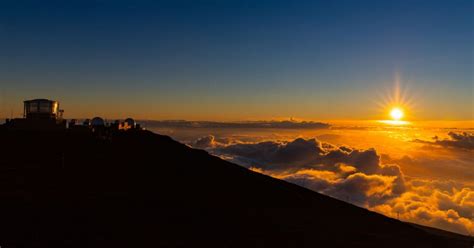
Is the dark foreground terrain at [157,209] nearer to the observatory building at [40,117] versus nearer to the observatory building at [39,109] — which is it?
the observatory building at [40,117]

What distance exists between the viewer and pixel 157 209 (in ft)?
64.2

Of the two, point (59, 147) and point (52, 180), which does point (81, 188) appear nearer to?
point (52, 180)

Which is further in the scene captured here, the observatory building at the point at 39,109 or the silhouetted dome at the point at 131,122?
the silhouetted dome at the point at 131,122

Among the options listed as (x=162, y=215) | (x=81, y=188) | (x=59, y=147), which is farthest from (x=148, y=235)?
(x=59, y=147)

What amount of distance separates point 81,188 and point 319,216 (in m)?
15.5

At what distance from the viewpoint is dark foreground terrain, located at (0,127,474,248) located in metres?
15.5

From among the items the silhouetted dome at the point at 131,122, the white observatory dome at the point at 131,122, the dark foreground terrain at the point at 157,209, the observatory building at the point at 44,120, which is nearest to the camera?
the dark foreground terrain at the point at 157,209

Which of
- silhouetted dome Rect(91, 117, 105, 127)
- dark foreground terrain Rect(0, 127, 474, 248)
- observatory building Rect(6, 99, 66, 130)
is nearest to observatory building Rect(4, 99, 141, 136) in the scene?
observatory building Rect(6, 99, 66, 130)

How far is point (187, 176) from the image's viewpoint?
31.8 m

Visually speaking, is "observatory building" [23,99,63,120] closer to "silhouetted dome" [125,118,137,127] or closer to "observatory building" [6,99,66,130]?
"observatory building" [6,99,66,130]

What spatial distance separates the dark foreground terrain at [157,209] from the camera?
1548cm

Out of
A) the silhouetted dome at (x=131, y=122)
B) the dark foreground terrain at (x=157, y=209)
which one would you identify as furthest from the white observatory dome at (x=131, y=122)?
the dark foreground terrain at (x=157, y=209)

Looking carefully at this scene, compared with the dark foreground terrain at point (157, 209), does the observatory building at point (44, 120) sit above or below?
above

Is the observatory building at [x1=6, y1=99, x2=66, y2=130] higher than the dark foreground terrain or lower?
higher
